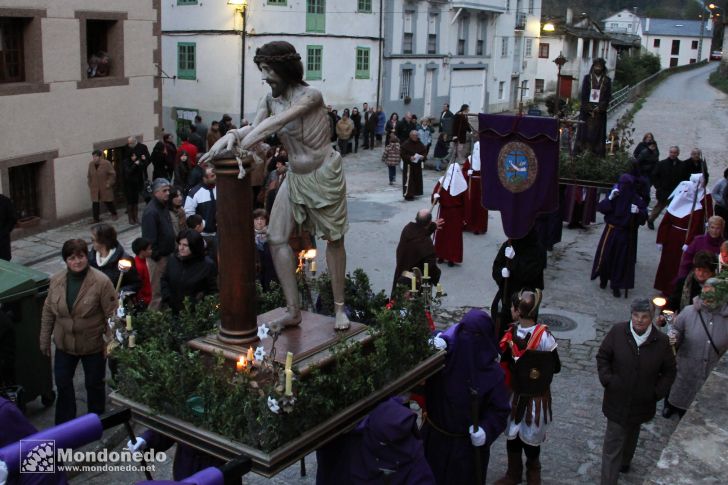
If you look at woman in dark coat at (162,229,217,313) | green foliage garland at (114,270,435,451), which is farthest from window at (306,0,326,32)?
green foliage garland at (114,270,435,451)

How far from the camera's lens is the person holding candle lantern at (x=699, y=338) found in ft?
24.5

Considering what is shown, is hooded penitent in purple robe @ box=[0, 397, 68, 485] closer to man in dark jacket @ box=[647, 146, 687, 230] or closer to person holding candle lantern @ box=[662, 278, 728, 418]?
person holding candle lantern @ box=[662, 278, 728, 418]

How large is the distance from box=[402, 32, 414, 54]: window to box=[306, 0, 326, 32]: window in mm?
6178

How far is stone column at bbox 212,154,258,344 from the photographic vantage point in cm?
484

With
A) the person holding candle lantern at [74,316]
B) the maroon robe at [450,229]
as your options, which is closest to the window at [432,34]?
the maroon robe at [450,229]

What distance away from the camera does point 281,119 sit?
192 inches

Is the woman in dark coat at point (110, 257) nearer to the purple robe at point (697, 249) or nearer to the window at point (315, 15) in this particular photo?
the purple robe at point (697, 249)

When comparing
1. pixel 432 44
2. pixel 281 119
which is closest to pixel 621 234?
pixel 281 119

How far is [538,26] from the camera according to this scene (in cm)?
4819

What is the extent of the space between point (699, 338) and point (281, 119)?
4.83m

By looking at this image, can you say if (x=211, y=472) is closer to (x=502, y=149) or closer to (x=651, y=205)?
(x=502, y=149)

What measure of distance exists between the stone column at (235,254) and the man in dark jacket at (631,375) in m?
3.13

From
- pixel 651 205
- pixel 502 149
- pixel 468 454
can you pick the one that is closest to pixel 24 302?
pixel 468 454

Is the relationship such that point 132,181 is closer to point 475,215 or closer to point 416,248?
point 475,215
